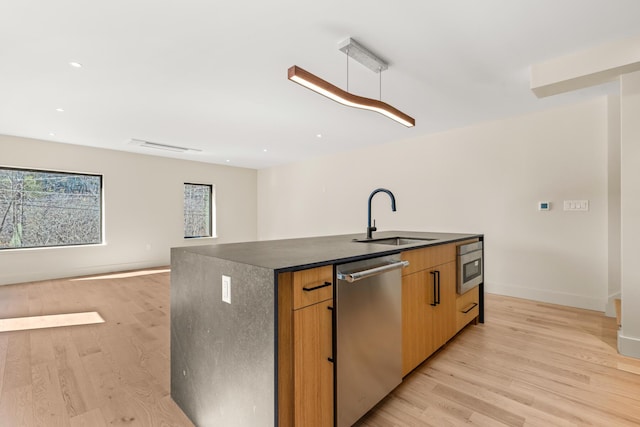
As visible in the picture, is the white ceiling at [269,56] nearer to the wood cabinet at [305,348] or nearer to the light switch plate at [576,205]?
the light switch plate at [576,205]

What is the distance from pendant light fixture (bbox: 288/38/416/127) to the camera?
199 centimetres

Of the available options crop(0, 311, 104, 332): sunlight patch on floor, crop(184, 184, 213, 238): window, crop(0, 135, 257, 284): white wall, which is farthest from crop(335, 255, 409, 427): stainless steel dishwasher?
crop(184, 184, 213, 238): window

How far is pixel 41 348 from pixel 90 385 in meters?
0.97

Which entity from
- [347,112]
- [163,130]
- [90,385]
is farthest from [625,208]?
[163,130]

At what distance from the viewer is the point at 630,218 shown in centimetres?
237

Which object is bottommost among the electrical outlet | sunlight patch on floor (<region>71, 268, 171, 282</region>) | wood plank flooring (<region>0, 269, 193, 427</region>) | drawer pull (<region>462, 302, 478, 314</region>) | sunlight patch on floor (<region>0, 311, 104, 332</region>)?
sunlight patch on floor (<region>71, 268, 171, 282</region>)

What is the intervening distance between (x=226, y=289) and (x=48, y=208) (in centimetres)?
602

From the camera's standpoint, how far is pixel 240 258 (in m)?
1.39

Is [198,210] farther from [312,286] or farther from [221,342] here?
[312,286]

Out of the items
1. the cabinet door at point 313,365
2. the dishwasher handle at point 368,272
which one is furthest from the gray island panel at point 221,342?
the dishwasher handle at point 368,272

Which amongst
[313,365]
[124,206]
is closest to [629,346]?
[313,365]

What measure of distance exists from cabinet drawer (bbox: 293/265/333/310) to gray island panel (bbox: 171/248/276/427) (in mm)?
119

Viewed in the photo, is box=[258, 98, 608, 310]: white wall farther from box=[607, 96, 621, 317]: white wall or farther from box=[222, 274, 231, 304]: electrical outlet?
box=[222, 274, 231, 304]: electrical outlet

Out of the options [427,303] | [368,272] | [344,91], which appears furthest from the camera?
[344,91]
